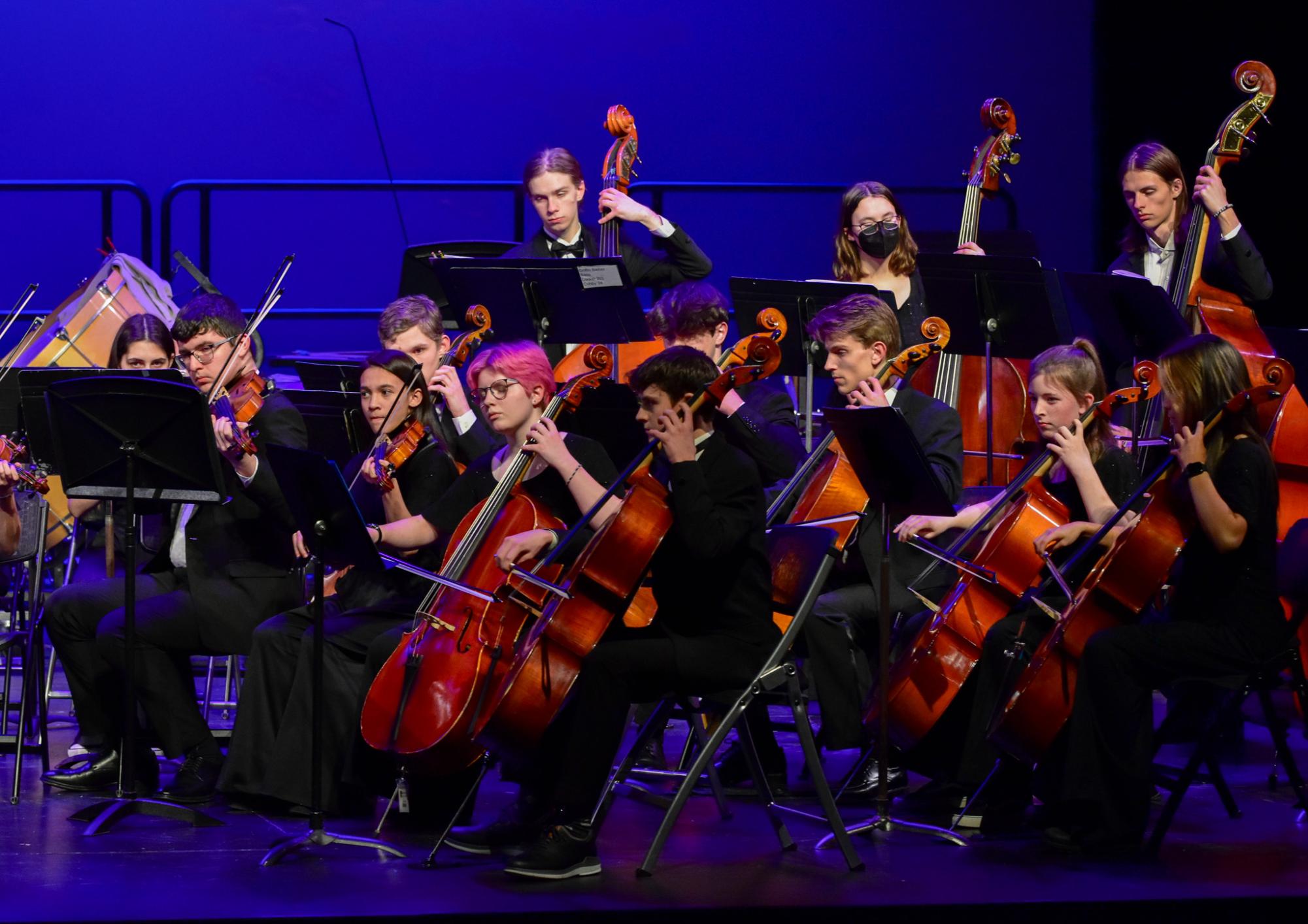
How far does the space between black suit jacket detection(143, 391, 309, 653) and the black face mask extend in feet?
5.65

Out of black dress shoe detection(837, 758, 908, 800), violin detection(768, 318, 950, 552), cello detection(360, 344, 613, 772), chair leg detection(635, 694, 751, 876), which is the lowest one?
black dress shoe detection(837, 758, 908, 800)

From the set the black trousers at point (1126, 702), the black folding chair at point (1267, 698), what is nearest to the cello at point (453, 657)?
the black trousers at point (1126, 702)

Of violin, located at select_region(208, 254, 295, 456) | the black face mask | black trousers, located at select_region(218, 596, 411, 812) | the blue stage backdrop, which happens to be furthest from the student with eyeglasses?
the blue stage backdrop

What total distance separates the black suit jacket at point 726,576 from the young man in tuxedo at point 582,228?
1697mm

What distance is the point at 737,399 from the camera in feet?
14.8

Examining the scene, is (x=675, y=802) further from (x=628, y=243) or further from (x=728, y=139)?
(x=728, y=139)

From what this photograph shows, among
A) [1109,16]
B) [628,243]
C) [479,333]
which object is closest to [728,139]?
[1109,16]

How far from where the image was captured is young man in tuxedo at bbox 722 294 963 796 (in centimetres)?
413

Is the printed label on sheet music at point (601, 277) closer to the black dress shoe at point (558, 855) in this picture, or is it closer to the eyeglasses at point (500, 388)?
the eyeglasses at point (500, 388)

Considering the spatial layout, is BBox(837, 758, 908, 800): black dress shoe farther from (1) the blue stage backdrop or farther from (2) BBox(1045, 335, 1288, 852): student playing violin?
(1) the blue stage backdrop

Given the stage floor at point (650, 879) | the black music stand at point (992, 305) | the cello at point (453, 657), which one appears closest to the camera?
the stage floor at point (650, 879)

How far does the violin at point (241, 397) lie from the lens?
13.3ft

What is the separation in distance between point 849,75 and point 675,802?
4.98 metres

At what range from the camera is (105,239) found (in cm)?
638
